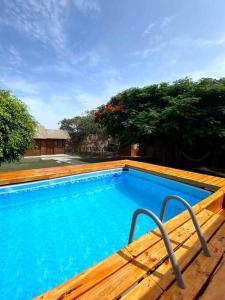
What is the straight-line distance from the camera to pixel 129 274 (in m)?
1.69

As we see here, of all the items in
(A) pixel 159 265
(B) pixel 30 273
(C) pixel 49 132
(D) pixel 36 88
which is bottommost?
(B) pixel 30 273

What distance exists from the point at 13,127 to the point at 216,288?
741 cm

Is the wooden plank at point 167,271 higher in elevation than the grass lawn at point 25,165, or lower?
higher

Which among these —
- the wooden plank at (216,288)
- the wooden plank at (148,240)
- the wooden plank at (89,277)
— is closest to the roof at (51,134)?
the wooden plank at (148,240)

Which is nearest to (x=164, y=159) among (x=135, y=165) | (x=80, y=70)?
(x=135, y=165)

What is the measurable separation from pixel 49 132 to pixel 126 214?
1965cm

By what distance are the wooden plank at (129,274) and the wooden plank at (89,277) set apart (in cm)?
4

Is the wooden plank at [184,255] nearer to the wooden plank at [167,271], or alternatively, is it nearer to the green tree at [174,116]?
the wooden plank at [167,271]

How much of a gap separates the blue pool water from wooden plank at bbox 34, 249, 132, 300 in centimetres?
115

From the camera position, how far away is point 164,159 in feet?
43.5

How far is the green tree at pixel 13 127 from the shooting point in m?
6.57

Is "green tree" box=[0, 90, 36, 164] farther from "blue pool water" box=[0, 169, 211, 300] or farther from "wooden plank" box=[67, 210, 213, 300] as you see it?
"wooden plank" box=[67, 210, 213, 300]

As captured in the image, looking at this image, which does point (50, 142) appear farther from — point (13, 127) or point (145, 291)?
point (145, 291)

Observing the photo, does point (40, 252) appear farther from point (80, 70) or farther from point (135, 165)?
point (80, 70)
